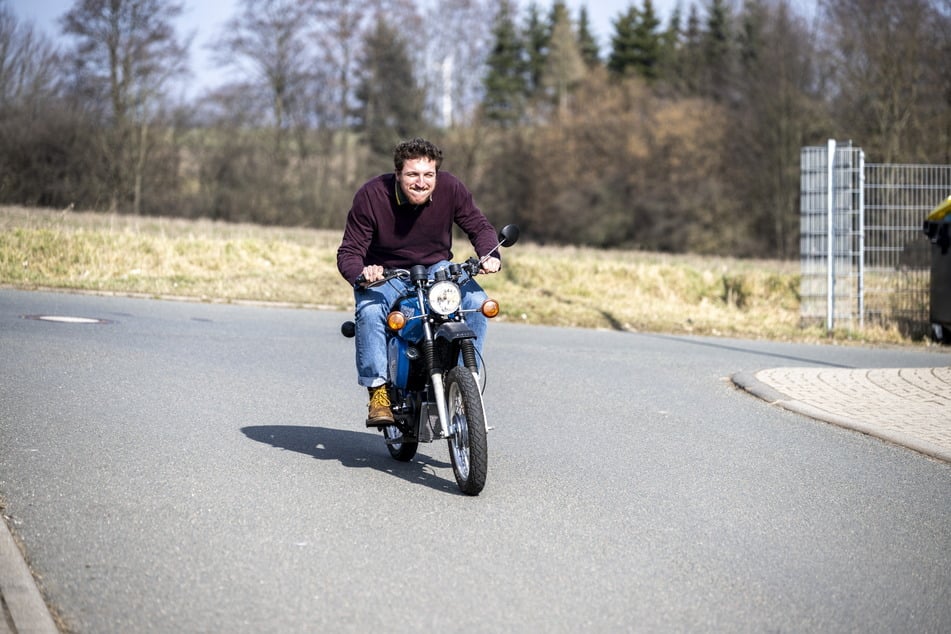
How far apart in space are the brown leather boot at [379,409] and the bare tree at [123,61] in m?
34.9

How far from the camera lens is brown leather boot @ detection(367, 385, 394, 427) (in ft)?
21.7

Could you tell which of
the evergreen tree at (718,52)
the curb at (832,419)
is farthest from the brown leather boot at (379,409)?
the evergreen tree at (718,52)

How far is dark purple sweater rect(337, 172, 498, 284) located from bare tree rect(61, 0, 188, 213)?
1366 inches

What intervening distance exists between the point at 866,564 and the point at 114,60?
39.6 m

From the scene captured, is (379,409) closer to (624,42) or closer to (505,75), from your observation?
(505,75)

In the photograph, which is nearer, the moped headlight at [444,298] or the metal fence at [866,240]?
the moped headlight at [444,298]

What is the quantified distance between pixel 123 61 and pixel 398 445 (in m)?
36.8

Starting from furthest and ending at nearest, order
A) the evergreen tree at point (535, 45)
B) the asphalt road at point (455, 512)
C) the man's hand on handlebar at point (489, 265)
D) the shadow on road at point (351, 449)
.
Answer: the evergreen tree at point (535, 45), the shadow on road at point (351, 449), the man's hand on handlebar at point (489, 265), the asphalt road at point (455, 512)

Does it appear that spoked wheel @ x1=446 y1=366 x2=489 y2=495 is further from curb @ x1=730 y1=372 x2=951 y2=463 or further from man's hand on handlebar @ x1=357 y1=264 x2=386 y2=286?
curb @ x1=730 y1=372 x2=951 y2=463

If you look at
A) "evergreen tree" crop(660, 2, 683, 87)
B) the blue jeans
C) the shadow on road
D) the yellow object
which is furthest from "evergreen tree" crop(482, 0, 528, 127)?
the blue jeans

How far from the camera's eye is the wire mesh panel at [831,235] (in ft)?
55.4

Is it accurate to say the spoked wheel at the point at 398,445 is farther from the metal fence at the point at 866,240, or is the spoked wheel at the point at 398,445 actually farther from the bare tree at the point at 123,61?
the bare tree at the point at 123,61

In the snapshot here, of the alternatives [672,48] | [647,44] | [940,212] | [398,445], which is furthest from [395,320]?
[647,44]

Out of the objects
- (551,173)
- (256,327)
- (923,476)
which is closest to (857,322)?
(256,327)
